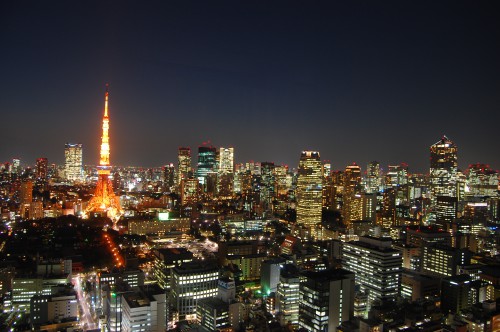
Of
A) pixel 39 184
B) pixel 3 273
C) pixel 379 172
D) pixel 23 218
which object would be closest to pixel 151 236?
pixel 23 218

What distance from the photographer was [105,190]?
18625mm

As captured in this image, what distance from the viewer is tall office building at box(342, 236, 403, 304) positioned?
9086 millimetres

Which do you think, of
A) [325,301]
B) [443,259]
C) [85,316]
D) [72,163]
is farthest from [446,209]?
[72,163]

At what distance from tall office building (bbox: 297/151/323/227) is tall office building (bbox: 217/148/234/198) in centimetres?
776

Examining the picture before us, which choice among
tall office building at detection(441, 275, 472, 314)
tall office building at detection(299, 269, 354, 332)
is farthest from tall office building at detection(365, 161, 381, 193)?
tall office building at detection(299, 269, 354, 332)

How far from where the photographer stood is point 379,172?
3166cm

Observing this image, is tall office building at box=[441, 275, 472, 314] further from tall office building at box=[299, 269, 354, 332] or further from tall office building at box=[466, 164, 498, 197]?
tall office building at box=[466, 164, 498, 197]

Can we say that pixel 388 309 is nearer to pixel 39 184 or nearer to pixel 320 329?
pixel 320 329

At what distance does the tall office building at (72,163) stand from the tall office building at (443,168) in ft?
90.1

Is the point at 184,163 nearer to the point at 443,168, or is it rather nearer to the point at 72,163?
the point at 72,163

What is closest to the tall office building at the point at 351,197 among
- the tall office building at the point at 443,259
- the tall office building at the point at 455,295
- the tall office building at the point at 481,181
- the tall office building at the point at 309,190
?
the tall office building at the point at 309,190

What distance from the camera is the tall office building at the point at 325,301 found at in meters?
7.13

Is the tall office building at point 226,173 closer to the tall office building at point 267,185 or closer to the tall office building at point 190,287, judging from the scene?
the tall office building at point 267,185

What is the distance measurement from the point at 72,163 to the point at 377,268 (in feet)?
104
